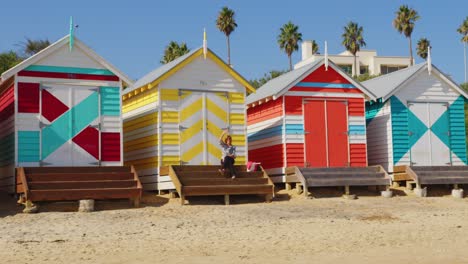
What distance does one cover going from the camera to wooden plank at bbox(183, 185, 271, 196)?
64.4ft

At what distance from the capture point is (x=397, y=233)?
1584 cm

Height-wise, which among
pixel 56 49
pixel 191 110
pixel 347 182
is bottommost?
pixel 347 182

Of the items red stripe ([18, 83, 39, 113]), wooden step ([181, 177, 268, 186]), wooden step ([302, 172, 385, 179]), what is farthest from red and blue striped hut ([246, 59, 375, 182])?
red stripe ([18, 83, 39, 113])

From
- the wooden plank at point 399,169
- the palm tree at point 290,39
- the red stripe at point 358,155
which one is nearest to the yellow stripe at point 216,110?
the red stripe at point 358,155

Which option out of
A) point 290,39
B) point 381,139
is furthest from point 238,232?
point 290,39

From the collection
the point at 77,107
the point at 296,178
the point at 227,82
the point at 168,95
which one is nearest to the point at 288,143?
the point at 296,178

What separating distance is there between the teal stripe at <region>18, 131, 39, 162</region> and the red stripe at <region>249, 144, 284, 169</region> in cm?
803

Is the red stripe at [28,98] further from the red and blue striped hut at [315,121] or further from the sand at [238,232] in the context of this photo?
the red and blue striped hut at [315,121]

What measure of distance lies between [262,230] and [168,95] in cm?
715

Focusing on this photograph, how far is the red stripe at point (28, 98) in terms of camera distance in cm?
1977

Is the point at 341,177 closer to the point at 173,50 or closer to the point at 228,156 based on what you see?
the point at 228,156

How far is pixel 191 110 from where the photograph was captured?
2192 centimetres

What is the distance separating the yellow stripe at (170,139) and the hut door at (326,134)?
4.60 m

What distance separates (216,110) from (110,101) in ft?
11.0
